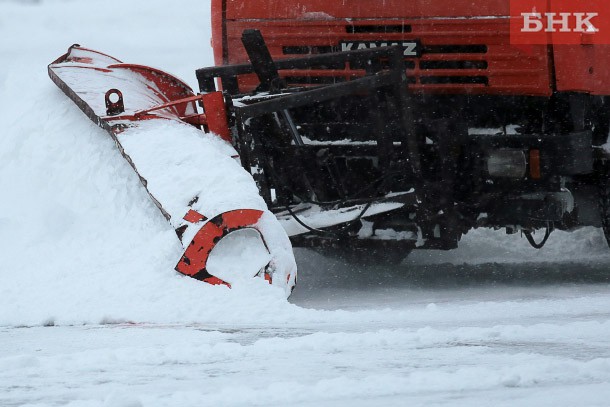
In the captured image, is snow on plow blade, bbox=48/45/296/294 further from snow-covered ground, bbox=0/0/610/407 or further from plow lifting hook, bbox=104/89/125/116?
snow-covered ground, bbox=0/0/610/407

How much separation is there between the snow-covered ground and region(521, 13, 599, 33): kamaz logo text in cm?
144

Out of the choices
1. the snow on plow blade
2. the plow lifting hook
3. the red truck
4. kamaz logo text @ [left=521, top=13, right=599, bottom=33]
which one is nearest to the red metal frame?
the snow on plow blade

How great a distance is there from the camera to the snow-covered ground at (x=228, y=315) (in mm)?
3248

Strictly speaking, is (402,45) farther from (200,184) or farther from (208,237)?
(208,237)

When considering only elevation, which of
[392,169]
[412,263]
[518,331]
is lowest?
[412,263]

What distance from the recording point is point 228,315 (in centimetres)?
462

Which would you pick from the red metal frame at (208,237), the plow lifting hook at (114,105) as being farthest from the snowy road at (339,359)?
the plow lifting hook at (114,105)

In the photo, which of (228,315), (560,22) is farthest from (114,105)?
(560,22)

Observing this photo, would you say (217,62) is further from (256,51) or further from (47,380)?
(47,380)

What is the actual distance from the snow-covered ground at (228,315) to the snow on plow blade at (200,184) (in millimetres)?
126

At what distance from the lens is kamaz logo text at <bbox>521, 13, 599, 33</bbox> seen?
5695 mm

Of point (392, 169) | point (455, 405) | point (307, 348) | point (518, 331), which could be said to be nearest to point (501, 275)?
point (392, 169)

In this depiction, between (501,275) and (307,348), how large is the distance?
3185mm

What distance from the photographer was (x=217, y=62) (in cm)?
653
